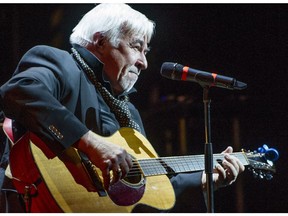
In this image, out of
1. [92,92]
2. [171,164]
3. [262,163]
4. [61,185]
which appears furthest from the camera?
[262,163]

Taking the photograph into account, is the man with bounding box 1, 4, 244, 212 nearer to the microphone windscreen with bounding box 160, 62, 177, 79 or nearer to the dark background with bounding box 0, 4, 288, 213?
the microphone windscreen with bounding box 160, 62, 177, 79

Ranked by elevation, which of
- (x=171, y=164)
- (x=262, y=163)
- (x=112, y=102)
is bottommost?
(x=262, y=163)

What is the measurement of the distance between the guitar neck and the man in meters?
0.15

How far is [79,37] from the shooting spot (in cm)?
228

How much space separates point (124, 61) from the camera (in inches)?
89.8

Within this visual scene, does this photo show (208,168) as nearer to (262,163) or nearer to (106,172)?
(106,172)

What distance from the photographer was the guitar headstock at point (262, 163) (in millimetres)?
2555

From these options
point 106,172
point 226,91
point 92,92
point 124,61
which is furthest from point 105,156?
point 226,91

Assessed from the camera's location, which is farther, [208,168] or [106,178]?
Result: [208,168]

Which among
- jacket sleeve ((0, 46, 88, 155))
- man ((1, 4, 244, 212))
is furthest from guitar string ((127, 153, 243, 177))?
jacket sleeve ((0, 46, 88, 155))

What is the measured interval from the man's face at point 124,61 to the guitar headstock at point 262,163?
0.81 m

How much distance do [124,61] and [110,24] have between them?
188mm

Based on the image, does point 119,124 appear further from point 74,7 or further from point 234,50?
point 234,50

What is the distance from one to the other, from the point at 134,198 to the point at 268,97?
1507 millimetres
